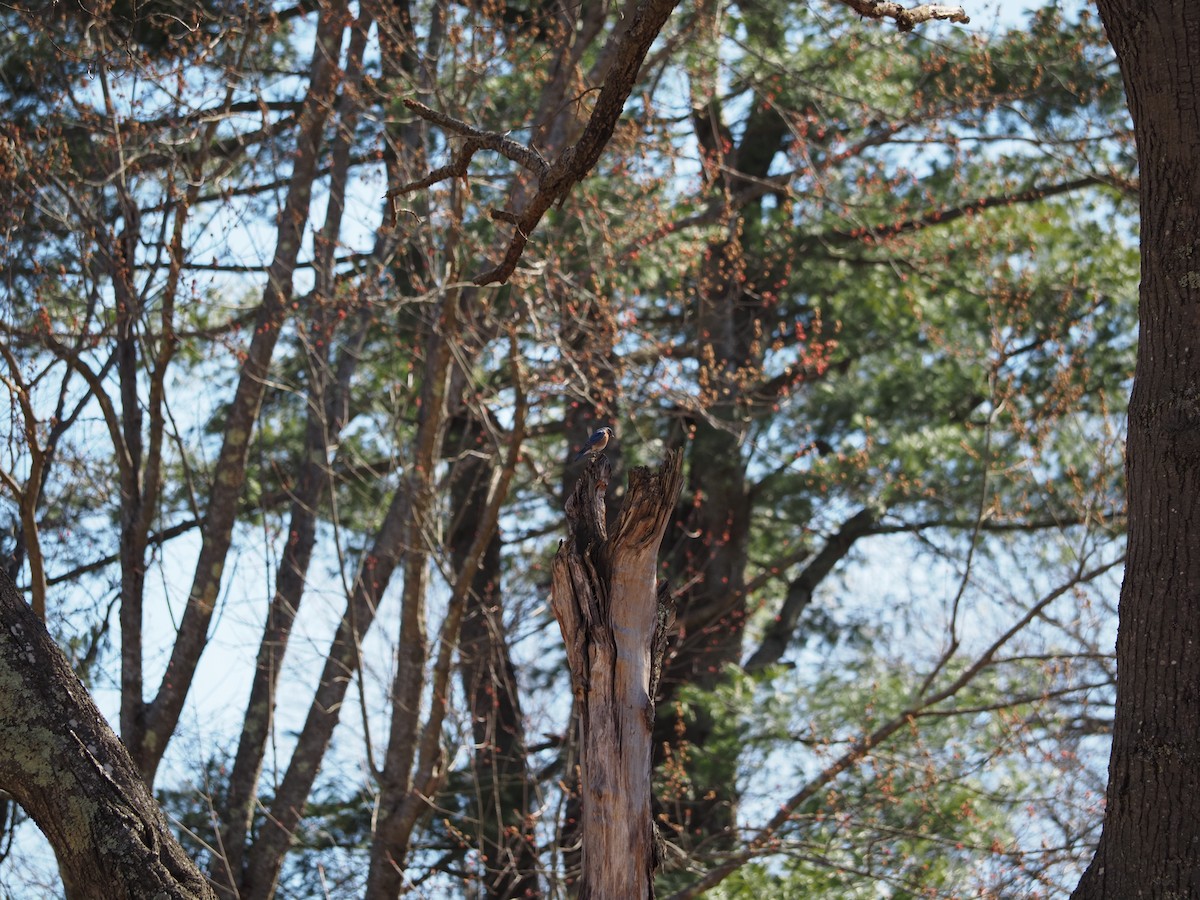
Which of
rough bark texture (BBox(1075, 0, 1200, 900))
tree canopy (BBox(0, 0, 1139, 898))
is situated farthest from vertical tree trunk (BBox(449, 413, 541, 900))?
rough bark texture (BBox(1075, 0, 1200, 900))

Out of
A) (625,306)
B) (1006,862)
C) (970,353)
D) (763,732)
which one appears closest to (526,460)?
(625,306)

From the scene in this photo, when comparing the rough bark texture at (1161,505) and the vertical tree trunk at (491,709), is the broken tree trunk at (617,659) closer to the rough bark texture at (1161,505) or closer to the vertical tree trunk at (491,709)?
the rough bark texture at (1161,505)

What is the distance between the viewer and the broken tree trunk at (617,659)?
313cm

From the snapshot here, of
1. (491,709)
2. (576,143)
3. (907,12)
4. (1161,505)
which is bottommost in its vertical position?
(1161,505)

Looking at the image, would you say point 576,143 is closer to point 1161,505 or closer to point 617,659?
point 617,659

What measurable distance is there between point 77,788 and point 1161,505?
8.60 feet

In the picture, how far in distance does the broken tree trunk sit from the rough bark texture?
3.55 ft

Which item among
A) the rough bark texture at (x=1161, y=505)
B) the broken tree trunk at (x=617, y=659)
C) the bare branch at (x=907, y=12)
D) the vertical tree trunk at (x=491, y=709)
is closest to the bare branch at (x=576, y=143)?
the bare branch at (x=907, y=12)

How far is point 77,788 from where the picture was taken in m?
2.89

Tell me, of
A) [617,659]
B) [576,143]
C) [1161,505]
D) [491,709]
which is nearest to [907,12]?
[576,143]

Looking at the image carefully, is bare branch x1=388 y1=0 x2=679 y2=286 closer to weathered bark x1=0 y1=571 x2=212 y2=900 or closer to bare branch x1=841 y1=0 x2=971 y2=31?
bare branch x1=841 y1=0 x2=971 y2=31

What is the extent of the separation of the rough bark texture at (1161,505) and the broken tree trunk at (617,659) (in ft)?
3.55

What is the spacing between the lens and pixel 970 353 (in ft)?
31.0

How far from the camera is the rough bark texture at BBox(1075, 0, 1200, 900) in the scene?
2.90 m
